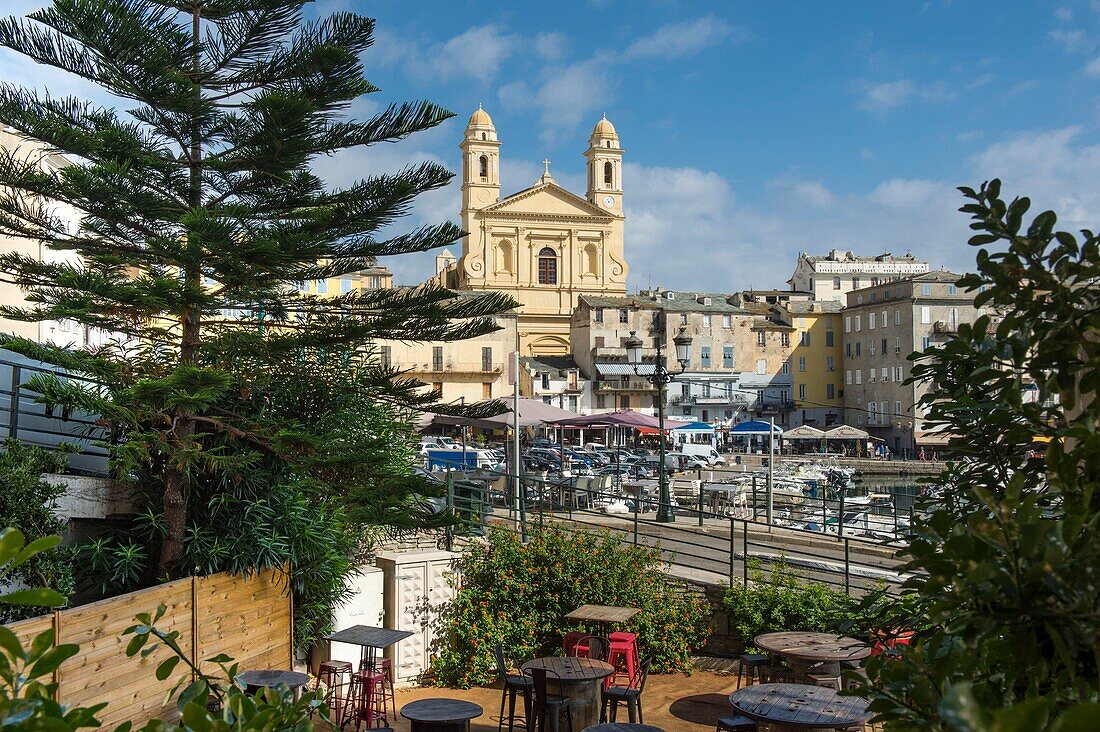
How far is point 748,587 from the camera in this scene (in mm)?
10828

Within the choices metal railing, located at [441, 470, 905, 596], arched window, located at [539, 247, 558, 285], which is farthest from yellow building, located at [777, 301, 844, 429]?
metal railing, located at [441, 470, 905, 596]

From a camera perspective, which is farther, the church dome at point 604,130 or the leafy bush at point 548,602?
the church dome at point 604,130

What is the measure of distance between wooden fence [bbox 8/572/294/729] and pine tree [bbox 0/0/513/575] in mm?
736

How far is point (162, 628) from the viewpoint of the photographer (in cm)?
718

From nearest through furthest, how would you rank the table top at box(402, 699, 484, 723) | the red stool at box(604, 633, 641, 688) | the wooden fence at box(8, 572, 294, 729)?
the wooden fence at box(8, 572, 294, 729)
the table top at box(402, 699, 484, 723)
the red stool at box(604, 633, 641, 688)

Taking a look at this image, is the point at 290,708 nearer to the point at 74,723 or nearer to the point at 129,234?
the point at 74,723

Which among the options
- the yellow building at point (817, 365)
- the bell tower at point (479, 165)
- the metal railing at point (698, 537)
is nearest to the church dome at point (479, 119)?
the bell tower at point (479, 165)

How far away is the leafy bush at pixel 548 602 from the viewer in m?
10.6

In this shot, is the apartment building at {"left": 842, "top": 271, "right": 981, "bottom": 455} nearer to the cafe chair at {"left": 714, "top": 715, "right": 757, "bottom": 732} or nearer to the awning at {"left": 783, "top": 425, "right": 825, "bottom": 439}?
the awning at {"left": 783, "top": 425, "right": 825, "bottom": 439}

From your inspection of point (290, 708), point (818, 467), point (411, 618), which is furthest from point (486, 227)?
point (290, 708)

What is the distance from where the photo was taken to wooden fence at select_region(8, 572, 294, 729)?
605 centimetres

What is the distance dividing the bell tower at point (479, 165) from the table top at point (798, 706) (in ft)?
204

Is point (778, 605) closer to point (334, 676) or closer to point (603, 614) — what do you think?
point (603, 614)

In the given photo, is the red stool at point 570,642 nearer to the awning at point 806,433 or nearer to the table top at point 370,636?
the table top at point 370,636
